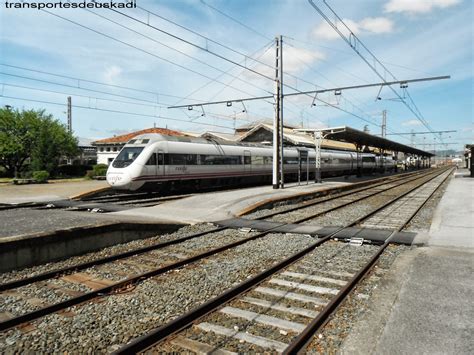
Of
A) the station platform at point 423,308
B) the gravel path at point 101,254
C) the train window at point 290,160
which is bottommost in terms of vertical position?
the gravel path at point 101,254

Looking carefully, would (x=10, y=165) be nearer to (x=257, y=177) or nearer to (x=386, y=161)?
(x=257, y=177)

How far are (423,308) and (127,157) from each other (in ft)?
51.9

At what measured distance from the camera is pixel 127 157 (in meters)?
18.2

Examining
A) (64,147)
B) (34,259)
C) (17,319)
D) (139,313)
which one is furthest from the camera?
(64,147)

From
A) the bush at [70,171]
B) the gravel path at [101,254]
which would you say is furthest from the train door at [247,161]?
the bush at [70,171]

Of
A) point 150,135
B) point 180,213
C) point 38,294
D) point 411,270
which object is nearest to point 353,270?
point 411,270

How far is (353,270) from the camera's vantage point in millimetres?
6762

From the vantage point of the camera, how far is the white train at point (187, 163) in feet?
58.7

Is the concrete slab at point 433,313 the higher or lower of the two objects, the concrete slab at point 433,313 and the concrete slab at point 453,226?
the lower

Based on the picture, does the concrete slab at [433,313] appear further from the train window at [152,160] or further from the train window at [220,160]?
the train window at [220,160]

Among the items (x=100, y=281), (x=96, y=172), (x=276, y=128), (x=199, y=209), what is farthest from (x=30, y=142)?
(x=100, y=281)

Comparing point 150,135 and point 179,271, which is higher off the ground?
point 150,135

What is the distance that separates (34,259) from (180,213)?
232 inches

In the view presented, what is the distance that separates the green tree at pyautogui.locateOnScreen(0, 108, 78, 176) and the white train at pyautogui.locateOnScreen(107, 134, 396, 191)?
26710 mm
